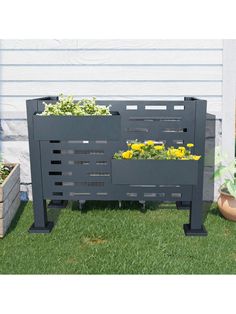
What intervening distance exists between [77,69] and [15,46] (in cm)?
74

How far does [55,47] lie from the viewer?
Answer: 15.6 feet

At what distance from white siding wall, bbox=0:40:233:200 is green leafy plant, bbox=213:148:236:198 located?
49 cm

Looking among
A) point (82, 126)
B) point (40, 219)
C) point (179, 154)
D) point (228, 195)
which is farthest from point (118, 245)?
point (228, 195)

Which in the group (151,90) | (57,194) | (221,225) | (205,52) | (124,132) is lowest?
(221,225)

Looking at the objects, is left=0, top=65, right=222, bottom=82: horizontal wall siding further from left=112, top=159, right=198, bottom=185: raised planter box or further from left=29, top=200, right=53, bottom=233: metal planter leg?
left=29, top=200, right=53, bottom=233: metal planter leg

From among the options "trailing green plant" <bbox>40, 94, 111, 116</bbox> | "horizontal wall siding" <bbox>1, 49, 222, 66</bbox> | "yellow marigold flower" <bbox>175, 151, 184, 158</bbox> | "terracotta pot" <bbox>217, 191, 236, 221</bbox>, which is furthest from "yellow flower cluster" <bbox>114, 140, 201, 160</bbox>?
"horizontal wall siding" <bbox>1, 49, 222, 66</bbox>

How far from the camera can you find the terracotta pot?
4250mm

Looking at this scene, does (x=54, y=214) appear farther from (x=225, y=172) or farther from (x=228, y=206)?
(x=225, y=172)

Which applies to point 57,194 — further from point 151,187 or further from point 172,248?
point 172,248

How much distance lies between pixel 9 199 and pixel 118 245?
121 centimetres

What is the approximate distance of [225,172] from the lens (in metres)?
4.78

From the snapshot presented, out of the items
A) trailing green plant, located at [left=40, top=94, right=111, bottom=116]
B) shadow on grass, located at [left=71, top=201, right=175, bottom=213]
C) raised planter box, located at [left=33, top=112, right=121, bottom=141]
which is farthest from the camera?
shadow on grass, located at [left=71, top=201, right=175, bottom=213]

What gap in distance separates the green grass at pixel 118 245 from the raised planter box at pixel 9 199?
0.31ft

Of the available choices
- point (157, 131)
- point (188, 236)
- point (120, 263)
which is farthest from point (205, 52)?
point (120, 263)
